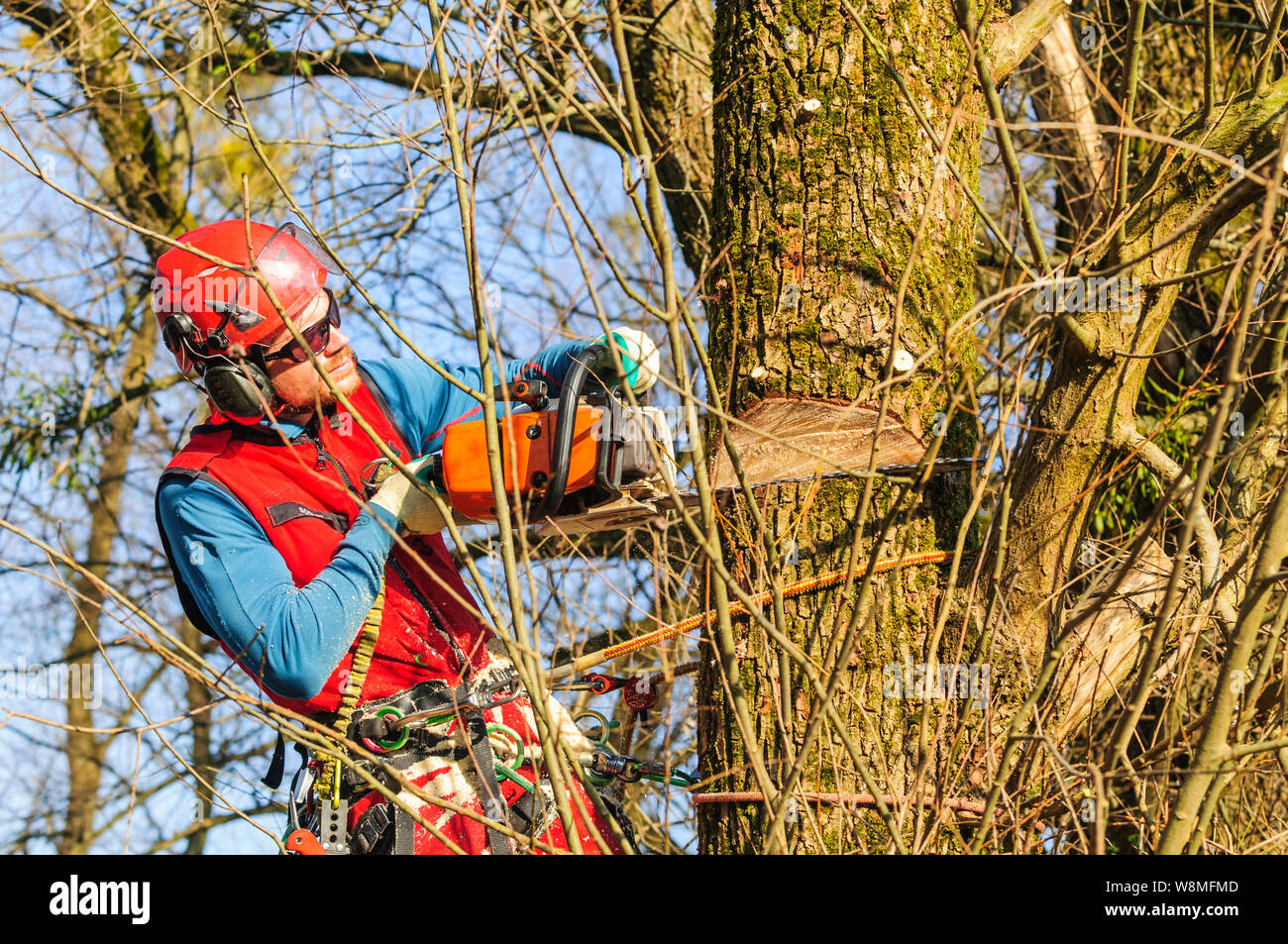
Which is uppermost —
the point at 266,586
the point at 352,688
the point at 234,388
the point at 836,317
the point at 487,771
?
the point at 234,388

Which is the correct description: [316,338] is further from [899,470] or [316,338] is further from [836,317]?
[899,470]

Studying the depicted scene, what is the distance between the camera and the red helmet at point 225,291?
103 inches

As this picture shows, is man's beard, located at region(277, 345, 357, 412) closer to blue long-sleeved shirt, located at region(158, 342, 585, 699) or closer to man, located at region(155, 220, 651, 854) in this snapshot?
man, located at region(155, 220, 651, 854)

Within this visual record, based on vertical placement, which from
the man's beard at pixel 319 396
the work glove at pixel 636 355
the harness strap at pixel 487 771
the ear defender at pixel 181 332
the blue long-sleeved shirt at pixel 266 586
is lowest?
the harness strap at pixel 487 771

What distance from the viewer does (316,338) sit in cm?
275

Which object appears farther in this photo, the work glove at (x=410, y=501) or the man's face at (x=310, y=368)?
A: the man's face at (x=310, y=368)

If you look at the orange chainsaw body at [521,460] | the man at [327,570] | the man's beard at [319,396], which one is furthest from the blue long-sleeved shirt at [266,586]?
the man's beard at [319,396]

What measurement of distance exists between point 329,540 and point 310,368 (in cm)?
42

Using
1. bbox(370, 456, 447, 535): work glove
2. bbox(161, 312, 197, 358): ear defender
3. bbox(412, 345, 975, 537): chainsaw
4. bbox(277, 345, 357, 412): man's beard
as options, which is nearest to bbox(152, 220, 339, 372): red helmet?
bbox(161, 312, 197, 358): ear defender

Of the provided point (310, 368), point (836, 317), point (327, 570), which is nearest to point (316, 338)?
point (310, 368)

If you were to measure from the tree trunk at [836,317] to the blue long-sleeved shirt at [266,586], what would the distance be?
804mm

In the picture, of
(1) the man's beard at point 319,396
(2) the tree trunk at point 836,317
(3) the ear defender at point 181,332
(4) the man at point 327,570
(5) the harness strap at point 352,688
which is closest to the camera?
(2) the tree trunk at point 836,317

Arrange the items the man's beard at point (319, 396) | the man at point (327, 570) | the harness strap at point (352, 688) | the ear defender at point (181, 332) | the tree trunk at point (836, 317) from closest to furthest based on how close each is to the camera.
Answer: the tree trunk at point (836, 317) → the man at point (327, 570) → the harness strap at point (352, 688) → the ear defender at point (181, 332) → the man's beard at point (319, 396)

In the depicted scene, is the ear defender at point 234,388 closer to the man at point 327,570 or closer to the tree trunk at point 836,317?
the man at point 327,570
